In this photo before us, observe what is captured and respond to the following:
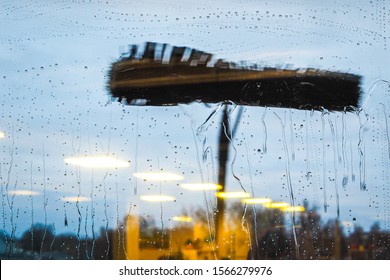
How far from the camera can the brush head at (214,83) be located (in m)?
2.48

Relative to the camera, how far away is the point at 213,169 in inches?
95.6

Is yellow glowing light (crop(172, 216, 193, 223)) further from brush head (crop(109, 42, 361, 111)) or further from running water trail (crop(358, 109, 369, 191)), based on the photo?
running water trail (crop(358, 109, 369, 191))

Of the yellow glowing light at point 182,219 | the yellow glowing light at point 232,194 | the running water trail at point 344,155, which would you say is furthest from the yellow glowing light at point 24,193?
the running water trail at point 344,155

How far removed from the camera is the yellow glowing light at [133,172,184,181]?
242cm

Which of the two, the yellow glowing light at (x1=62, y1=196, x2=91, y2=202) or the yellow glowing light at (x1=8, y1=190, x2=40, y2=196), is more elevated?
the yellow glowing light at (x1=8, y1=190, x2=40, y2=196)

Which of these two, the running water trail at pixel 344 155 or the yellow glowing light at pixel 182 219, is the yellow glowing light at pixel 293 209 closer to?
the running water trail at pixel 344 155

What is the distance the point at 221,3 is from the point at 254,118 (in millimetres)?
470

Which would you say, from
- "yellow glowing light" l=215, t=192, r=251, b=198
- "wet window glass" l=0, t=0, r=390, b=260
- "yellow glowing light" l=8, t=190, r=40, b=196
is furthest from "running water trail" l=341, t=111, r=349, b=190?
"yellow glowing light" l=8, t=190, r=40, b=196

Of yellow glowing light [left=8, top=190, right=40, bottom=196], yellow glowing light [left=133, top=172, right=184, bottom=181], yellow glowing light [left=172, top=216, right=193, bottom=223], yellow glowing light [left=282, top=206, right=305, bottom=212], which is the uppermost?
yellow glowing light [left=133, top=172, right=184, bottom=181]

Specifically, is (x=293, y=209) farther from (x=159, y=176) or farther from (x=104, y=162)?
(x=104, y=162)

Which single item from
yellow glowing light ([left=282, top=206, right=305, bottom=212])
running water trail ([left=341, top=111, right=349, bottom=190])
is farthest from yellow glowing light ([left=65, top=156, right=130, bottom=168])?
running water trail ([left=341, top=111, right=349, bottom=190])

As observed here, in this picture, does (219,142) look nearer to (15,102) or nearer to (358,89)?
(358,89)

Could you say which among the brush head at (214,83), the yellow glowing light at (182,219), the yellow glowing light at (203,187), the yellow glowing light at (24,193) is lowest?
the yellow glowing light at (182,219)
